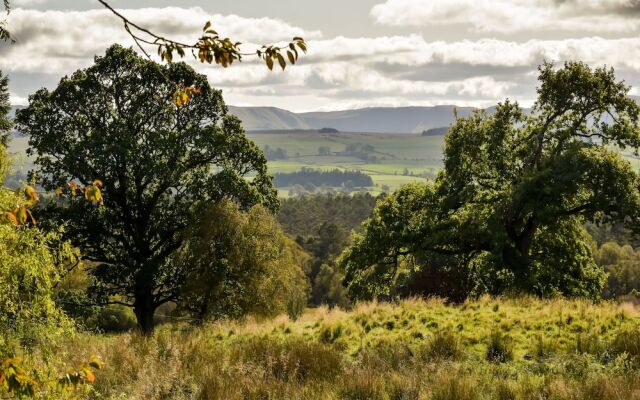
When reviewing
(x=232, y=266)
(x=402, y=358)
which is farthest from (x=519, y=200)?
(x=402, y=358)

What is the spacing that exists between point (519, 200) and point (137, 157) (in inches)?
724

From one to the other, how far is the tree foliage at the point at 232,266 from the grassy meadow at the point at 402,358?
1037 cm

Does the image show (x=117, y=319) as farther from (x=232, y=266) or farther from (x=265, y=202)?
(x=232, y=266)

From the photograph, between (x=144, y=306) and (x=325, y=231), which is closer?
(x=144, y=306)

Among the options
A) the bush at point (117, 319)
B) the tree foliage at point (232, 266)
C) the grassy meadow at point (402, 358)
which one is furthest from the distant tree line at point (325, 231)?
the grassy meadow at point (402, 358)

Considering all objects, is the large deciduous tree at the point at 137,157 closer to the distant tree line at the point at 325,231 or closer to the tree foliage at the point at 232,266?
the tree foliage at the point at 232,266

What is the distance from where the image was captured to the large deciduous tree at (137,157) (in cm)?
2803

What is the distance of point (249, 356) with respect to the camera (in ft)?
42.9

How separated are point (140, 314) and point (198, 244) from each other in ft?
22.4

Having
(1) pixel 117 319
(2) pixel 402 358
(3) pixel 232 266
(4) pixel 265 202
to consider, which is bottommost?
(1) pixel 117 319

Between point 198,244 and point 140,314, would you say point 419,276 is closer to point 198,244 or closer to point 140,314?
point 198,244

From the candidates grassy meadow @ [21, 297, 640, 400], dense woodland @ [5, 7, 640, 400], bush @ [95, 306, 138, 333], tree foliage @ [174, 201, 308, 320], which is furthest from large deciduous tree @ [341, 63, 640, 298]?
bush @ [95, 306, 138, 333]

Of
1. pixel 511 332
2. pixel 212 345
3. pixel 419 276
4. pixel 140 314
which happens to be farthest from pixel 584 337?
pixel 140 314

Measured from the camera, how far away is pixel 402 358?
12438 millimetres
